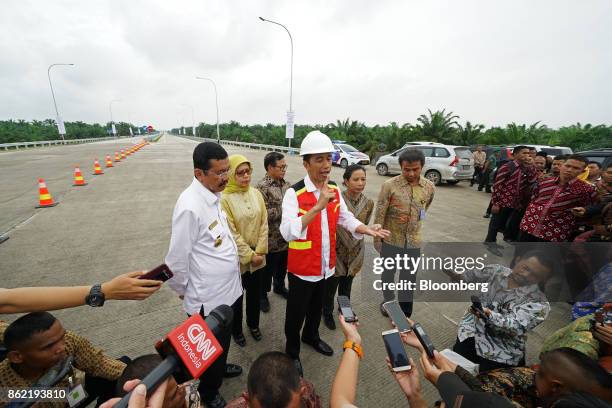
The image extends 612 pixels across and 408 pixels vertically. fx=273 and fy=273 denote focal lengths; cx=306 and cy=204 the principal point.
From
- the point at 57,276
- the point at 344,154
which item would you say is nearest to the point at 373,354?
the point at 57,276

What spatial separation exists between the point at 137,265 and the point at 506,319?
449 cm

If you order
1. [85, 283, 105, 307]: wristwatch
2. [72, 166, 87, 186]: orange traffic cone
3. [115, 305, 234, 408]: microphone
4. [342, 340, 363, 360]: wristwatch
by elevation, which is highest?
[115, 305, 234, 408]: microphone

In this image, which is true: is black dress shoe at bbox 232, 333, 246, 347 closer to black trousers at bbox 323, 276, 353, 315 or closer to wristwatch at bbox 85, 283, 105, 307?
black trousers at bbox 323, 276, 353, 315

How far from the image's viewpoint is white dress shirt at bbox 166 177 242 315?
176 cm

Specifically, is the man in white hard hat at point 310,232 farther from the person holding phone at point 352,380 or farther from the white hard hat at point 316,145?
the person holding phone at point 352,380

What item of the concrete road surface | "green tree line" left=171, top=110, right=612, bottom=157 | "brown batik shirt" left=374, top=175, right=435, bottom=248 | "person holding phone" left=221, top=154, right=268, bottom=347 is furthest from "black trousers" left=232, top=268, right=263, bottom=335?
"green tree line" left=171, top=110, right=612, bottom=157

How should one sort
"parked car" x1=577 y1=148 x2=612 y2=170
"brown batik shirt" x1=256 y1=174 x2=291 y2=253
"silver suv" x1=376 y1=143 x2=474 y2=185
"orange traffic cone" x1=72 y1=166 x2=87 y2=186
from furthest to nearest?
"silver suv" x1=376 y1=143 x2=474 y2=185 < "orange traffic cone" x1=72 y1=166 x2=87 y2=186 < "parked car" x1=577 y1=148 x2=612 y2=170 < "brown batik shirt" x1=256 y1=174 x2=291 y2=253

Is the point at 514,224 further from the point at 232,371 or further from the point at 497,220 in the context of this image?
the point at 232,371

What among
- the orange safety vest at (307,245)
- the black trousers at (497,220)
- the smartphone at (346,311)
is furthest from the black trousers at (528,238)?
the smartphone at (346,311)

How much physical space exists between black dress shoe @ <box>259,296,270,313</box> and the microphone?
236 cm

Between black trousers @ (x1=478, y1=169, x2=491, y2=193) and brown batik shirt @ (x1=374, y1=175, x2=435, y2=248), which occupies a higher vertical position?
brown batik shirt @ (x1=374, y1=175, x2=435, y2=248)

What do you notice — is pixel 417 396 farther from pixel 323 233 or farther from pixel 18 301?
pixel 18 301

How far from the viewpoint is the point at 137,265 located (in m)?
4.09

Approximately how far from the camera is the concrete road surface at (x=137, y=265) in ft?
8.23
